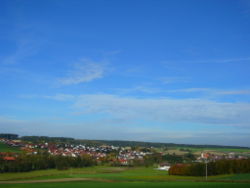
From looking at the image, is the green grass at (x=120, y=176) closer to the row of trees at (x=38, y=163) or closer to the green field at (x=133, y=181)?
the green field at (x=133, y=181)

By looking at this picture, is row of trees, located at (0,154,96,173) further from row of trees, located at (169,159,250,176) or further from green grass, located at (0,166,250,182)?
row of trees, located at (169,159,250,176)

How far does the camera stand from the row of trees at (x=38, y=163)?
3359 inches

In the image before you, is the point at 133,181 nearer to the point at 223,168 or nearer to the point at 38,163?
the point at 223,168

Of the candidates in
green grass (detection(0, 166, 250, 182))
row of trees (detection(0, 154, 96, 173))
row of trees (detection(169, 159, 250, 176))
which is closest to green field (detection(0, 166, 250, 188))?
green grass (detection(0, 166, 250, 182))

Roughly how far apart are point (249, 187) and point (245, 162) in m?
36.5

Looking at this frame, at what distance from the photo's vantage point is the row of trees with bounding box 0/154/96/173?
85.3 m

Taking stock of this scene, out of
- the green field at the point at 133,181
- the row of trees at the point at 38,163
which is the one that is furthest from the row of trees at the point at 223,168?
the row of trees at the point at 38,163

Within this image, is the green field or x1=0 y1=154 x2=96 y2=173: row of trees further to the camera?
x1=0 y1=154 x2=96 y2=173: row of trees

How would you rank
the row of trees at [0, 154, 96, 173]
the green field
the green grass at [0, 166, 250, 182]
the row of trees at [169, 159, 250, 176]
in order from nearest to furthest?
the green field
the green grass at [0, 166, 250, 182]
the row of trees at [169, 159, 250, 176]
the row of trees at [0, 154, 96, 173]

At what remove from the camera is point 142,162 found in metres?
124

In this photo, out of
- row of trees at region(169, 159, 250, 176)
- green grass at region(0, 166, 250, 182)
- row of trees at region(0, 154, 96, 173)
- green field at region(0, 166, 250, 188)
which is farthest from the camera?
row of trees at region(0, 154, 96, 173)

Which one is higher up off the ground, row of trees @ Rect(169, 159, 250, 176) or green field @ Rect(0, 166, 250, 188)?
row of trees @ Rect(169, 159, 250, 176)

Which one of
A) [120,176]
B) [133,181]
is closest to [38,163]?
[120,176]

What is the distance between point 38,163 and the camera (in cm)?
9269
